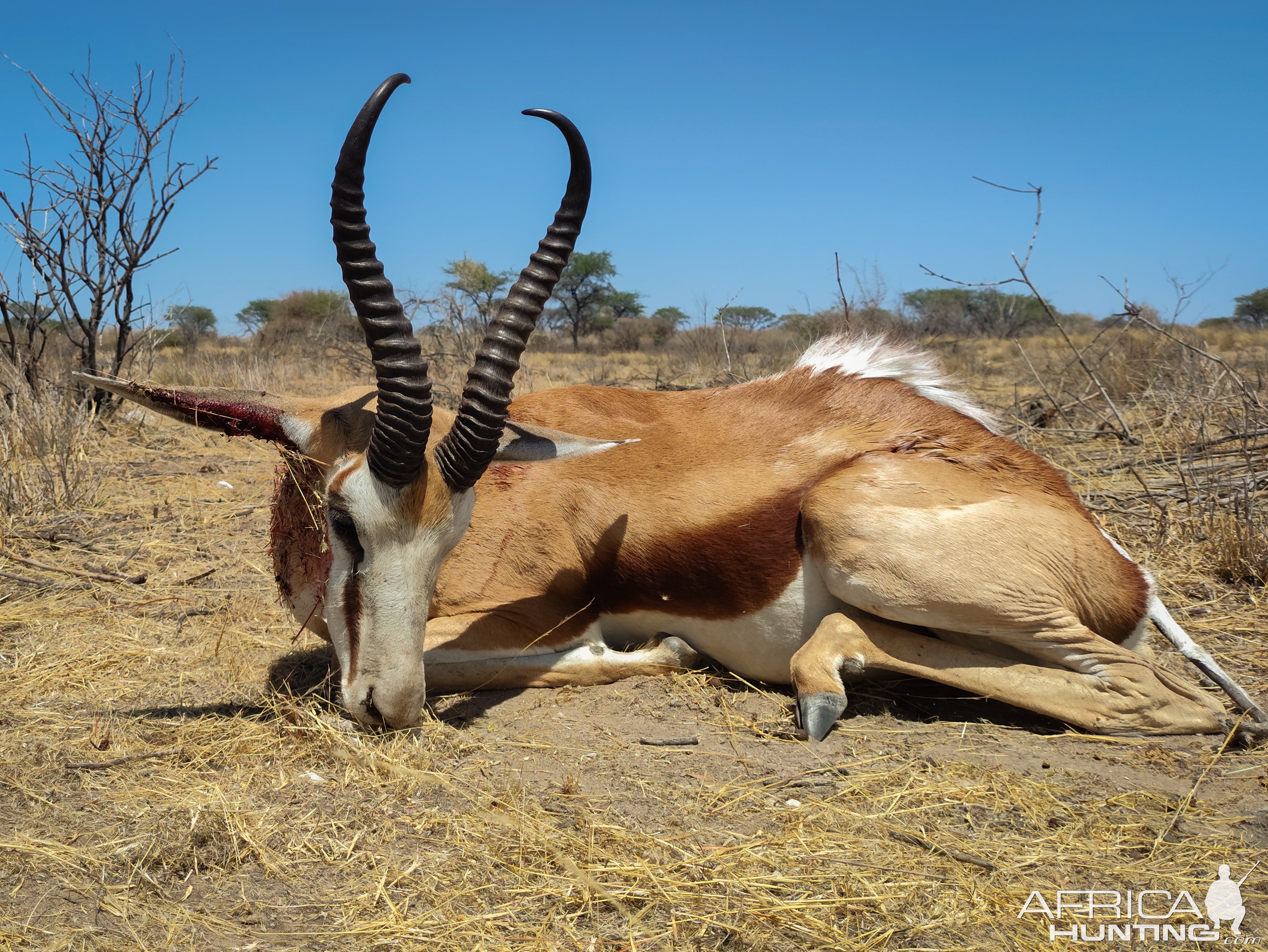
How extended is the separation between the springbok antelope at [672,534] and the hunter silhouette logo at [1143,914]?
1267 millimetres

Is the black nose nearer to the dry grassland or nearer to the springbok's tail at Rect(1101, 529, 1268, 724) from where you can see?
the dry grassland

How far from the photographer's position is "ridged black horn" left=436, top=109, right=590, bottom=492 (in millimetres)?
3721

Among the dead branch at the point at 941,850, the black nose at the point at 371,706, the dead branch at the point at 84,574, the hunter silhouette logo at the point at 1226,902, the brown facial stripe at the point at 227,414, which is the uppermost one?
the brown facial stripe at the point at 227,414

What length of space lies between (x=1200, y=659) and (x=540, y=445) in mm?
3257

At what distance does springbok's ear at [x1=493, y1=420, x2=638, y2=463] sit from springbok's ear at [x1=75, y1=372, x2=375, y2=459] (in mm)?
633

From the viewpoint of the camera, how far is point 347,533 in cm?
376

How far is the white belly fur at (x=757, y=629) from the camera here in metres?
4.51

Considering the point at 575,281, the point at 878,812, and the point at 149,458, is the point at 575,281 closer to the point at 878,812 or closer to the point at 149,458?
the point at 149,458

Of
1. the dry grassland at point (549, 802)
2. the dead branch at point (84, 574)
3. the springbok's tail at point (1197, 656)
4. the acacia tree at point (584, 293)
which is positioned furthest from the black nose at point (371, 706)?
the acacia tree at point (584, 293)

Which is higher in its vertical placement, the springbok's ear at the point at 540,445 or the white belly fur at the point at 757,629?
the springbok's ear at the point at 540,445

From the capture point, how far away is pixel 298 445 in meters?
4.17

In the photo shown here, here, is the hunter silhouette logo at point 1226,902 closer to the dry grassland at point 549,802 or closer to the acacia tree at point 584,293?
the dry grassland at point 549,802

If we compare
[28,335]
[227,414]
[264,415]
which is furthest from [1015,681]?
[28,335]

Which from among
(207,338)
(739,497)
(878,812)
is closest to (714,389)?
(739,497)
